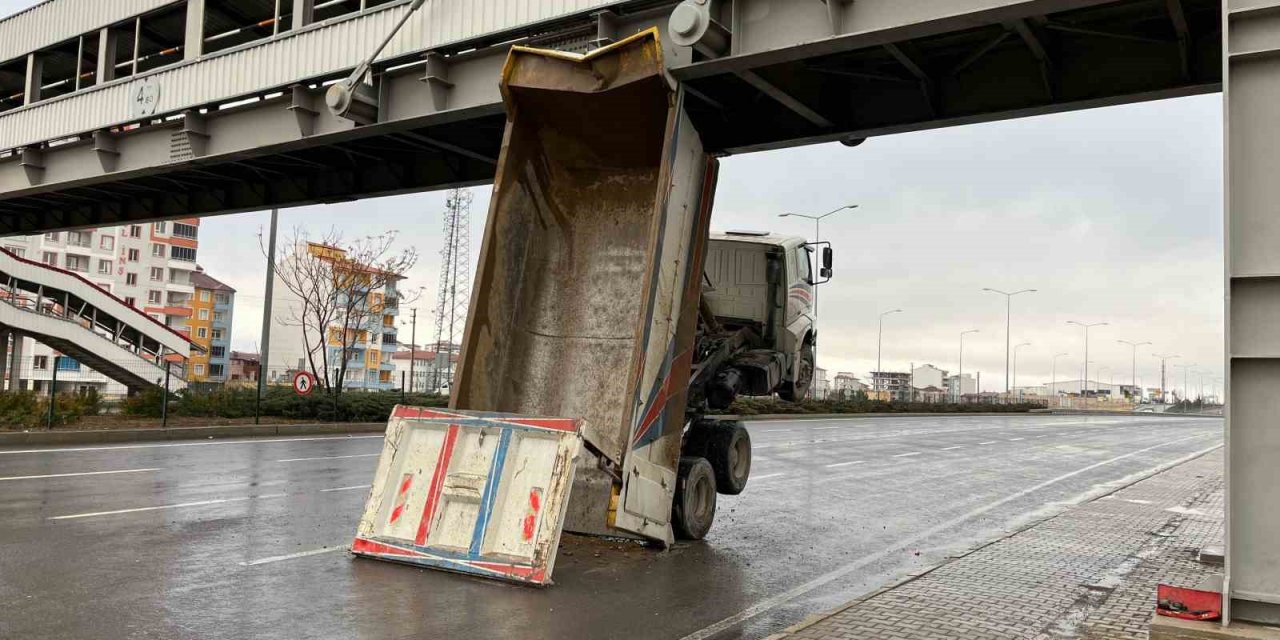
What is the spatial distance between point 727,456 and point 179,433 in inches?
569

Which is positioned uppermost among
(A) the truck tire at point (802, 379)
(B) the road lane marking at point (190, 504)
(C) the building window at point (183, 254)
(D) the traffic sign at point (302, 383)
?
(C) the building window at point (183, 254)

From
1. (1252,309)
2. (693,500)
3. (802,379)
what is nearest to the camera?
(1252,309)

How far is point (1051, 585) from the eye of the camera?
7.98m

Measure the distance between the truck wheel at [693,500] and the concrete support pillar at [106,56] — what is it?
15.1 meters

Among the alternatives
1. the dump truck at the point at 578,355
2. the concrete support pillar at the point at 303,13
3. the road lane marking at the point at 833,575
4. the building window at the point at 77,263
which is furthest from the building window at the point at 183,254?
the dump truck at the point at 578,355

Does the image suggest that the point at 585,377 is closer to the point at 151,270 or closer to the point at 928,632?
the point at 928,632

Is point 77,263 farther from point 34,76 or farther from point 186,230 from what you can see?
point 34,76

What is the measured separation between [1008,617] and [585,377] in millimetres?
4944

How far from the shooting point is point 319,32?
1445cm

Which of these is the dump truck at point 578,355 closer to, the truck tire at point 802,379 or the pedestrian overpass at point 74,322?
the truck tire at point 802,379

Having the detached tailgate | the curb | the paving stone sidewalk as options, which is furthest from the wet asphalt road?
the curb

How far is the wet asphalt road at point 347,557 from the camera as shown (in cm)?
616

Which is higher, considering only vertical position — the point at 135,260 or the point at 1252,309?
the point at 135,260

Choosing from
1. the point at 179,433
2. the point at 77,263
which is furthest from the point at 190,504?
the point at 77,263
